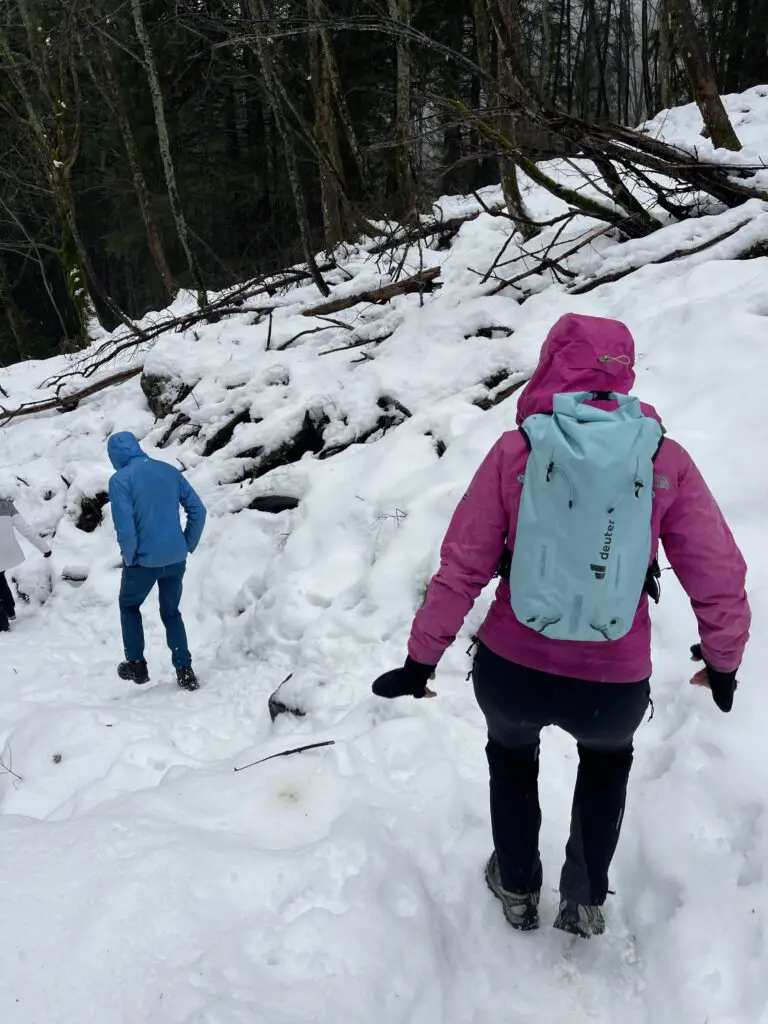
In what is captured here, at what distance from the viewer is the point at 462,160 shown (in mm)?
6094

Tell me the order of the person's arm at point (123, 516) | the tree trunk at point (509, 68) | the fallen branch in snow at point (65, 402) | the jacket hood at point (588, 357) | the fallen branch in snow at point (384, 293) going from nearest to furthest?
the jacket hood at point (588, 357) < the person's arm at point (123, 516) < the tree trunk at point (509, 68) < the fallen branch in snow at point (384, 293) < the fallen branch in snow at point (65, 402)

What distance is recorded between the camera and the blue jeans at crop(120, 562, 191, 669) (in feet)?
15.7

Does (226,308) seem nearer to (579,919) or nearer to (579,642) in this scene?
(579,642)

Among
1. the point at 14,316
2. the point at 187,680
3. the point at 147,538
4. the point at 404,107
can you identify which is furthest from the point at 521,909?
the point at 14,316

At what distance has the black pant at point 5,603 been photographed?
6383mm

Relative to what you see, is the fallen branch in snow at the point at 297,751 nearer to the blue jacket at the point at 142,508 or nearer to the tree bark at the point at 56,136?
the blue jacket at the point at 142,508

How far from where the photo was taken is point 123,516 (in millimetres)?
4535

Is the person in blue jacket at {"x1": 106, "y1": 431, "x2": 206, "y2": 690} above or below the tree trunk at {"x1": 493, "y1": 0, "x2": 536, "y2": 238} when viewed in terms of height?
below

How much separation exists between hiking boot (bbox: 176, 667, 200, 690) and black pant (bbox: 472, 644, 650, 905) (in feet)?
10.5

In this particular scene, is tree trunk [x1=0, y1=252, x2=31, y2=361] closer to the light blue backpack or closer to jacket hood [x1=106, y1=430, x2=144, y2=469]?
jacket hood [x1=106, y1=430, x2=144, y2=469]

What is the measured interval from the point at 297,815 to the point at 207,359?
6939 mm

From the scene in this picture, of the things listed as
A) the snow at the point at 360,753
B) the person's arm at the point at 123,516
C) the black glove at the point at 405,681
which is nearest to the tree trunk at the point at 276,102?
the snow at the point at 360,753

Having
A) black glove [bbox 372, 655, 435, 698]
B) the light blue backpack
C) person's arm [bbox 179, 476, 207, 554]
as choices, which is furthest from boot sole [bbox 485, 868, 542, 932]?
person's arm [bbox 179, 476, 207, 554]

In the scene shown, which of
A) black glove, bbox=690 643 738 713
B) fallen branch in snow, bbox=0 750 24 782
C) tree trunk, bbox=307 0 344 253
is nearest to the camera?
black glove, bbox=690 643 738 713
